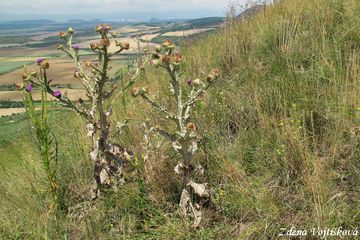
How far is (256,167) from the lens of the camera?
9.21 ft

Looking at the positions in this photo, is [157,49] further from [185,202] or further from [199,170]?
[185,202]

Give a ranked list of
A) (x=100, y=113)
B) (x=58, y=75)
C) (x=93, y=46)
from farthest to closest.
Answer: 1. (x=58, y=75)
2. (x=100, y=113)
3. (x=93, y=46)

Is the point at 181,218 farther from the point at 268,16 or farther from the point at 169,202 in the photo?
the point at 268,16

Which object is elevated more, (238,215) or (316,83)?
(316,83)

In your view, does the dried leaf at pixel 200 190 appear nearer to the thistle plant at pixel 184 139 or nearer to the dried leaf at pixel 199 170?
the thistle plant at pixel 184 139

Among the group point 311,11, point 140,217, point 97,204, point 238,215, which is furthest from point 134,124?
point 311,11

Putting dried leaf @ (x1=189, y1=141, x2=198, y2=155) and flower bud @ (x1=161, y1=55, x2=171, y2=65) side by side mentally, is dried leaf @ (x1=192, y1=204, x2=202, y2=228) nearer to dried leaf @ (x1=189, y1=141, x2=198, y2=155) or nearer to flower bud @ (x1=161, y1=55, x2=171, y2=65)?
dried leaf @ (x1=189, y1=141, x2=198, y2=155)

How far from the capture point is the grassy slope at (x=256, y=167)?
90.5 inches

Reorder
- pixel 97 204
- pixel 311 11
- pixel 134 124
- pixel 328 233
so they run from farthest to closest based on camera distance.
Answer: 1. pixel 311 11
2. pixel 134 124
3. pixel 97 204
4. pixel 328 233

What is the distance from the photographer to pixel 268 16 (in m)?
6.24

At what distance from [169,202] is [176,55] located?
1.12 metres

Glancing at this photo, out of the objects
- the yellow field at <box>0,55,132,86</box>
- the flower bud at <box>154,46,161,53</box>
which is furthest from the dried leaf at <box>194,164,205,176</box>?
the yellow field at <box>0,55,132,86</box>

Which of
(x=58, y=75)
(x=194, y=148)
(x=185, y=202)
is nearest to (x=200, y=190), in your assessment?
(x=185, y=202)

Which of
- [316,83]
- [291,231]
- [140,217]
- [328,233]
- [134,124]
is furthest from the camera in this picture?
[134,124]
